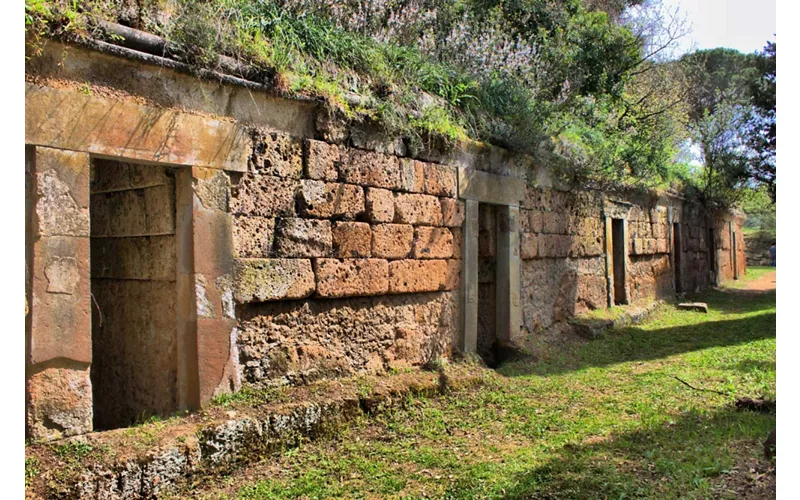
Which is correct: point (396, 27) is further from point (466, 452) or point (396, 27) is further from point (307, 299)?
point (466, 452)

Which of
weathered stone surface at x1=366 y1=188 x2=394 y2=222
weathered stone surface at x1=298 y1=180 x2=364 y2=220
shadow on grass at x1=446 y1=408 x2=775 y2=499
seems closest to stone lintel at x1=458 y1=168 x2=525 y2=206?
weathered stone surface at x1=366 y1=188 x2=394 y2=222

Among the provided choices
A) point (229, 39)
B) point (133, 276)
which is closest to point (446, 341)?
point (133, 276)

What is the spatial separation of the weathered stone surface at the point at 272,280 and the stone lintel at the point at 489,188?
275 centimetres

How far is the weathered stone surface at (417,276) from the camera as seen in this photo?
670 centimetres

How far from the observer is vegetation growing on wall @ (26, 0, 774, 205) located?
497cm

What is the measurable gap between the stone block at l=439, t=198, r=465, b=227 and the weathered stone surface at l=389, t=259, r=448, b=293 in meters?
0.50

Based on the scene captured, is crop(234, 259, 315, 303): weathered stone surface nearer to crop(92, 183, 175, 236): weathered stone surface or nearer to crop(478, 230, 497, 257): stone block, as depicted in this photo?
crop(92, 183, 175, 236): weathered stone surface

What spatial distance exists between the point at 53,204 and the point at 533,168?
6.91 meters

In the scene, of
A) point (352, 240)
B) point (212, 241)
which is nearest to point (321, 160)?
point (352, 240)

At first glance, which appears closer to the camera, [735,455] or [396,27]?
[735,455]

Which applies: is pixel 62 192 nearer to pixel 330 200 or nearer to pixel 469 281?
pixel 330 200

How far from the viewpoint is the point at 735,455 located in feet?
15.5

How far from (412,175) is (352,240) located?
1239 millimetres

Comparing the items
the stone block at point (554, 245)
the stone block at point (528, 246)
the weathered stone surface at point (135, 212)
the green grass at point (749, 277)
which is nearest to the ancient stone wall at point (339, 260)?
the weathered stone surface at point (135, 212)
